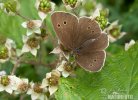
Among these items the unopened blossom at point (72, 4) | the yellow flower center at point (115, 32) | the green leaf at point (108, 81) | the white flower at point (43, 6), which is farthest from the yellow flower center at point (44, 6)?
the yellow flower center at point (115, 32)

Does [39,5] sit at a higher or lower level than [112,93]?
higher

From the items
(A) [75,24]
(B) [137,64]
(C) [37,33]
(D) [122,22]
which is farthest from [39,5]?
(D) [122,22]

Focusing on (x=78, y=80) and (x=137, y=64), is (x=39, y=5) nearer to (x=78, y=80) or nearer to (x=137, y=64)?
(x=78, y=80)

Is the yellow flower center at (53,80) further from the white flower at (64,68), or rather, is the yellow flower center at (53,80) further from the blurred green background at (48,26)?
the blurred green background at (48,26)

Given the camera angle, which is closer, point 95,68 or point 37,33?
point 95,68

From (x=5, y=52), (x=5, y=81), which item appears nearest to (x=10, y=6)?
(x=5, y=52)

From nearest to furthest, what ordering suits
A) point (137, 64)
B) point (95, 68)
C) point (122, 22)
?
point (95, 68)
point (137, 64)
point (122, 22)
